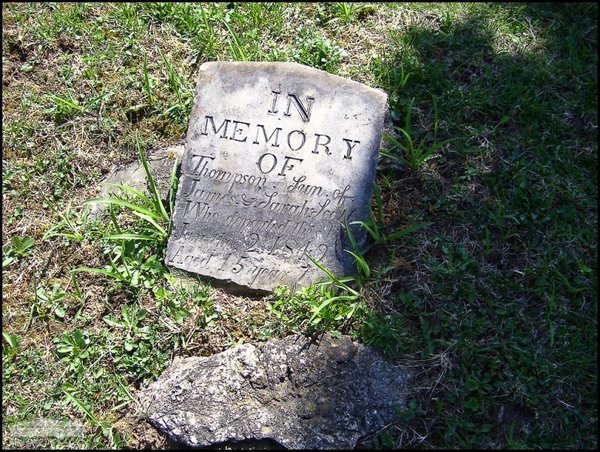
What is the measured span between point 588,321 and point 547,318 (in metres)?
0.19

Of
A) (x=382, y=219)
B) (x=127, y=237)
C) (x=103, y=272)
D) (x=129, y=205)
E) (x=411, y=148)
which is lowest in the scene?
(x=103, y=272)

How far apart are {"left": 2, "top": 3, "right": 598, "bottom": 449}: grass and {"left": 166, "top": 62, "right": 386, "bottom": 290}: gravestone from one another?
0.13 metres

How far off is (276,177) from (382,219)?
549 mm

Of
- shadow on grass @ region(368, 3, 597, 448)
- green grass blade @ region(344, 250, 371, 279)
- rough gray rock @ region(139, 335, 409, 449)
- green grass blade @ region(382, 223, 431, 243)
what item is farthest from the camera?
green grass blade @ region(382, 223, 431, 243)

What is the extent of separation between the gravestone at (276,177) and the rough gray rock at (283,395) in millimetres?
382

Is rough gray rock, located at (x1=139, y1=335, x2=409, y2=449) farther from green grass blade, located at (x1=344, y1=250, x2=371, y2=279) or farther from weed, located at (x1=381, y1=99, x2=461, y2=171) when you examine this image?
weed, located at (x1=381, y1=99, x2=461, y2=171)

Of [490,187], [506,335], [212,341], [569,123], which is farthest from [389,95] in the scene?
[212,341]

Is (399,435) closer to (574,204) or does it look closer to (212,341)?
(212,341)

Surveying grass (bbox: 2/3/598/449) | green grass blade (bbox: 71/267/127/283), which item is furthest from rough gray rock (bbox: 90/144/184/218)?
green grass blade (bbox: 71/267/127/283)

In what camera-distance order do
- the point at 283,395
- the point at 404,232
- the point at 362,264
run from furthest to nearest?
the point at 404,232 → the point at 362,264 → the point at 283,395

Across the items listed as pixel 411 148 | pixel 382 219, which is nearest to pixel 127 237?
pixel 382 219

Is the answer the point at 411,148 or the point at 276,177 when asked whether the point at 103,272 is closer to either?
the point at 276,177

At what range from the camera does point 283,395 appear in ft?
8.46

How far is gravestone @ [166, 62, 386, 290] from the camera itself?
2898 millimetres
